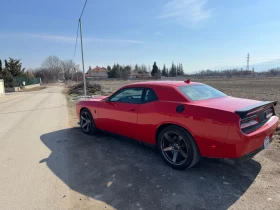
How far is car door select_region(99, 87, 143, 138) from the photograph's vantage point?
14.8 feet

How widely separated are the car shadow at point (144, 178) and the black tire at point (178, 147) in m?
0.17

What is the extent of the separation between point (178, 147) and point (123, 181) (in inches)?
43.8

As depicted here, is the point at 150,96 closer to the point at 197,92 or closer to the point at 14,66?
the point at 197,92

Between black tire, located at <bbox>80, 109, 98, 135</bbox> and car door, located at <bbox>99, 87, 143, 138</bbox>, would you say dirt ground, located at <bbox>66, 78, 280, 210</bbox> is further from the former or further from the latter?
black tire, located at <bbox>80, 109, 98, 135</bbox>

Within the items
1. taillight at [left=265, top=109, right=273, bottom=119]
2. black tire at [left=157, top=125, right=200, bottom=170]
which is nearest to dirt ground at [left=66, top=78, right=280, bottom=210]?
black tire at [left=157, top=125, right=200, bottom=170]

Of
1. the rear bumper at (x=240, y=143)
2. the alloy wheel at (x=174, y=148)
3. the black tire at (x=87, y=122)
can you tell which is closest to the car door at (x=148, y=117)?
the alloy wheel at (x=174, y=148)

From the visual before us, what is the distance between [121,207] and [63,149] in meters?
2.70

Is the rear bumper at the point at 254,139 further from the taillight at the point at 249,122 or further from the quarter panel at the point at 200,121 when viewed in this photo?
the quarter panel at the point at 200,121

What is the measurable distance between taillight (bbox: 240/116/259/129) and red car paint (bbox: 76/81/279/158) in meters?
0.12

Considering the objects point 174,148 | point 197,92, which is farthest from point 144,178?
point 197,92

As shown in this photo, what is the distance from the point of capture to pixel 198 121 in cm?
336

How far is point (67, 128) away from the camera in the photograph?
7.03 meters

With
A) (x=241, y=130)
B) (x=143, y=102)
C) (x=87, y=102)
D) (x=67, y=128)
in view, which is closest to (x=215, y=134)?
(x=241, y=130)

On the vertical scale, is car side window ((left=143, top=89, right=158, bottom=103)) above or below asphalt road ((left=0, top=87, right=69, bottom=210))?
above
